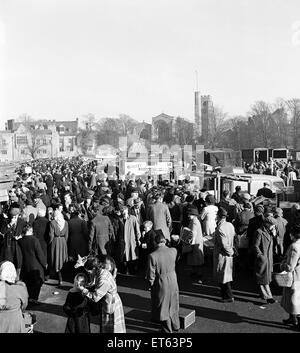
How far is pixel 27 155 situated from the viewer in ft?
351

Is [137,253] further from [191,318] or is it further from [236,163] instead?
[236,163]

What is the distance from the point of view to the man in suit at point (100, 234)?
9.18m

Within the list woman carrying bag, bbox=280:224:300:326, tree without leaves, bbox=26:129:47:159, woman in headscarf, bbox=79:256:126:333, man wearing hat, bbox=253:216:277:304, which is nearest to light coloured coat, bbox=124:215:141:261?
man wearing hat, bbox=253:216:277:304

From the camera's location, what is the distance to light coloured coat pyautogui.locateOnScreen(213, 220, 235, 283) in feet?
25.1

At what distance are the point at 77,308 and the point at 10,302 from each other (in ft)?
2.58

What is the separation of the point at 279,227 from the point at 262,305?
5.47 feet

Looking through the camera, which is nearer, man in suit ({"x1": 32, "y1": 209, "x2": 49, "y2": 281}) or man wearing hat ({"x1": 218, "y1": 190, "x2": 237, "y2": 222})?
man in suit ({"x1": 32, "y1": 209, "x2": 49, "y2": 281})

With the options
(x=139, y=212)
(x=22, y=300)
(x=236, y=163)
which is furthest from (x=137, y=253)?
→ (x=236, y=163)

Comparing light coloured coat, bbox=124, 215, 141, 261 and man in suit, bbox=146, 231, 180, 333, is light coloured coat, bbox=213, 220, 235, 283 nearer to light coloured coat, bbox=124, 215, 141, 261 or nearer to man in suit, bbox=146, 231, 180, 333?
man in suit, bbox=146, 231, 180, 333

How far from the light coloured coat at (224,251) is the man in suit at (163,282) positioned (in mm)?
1420

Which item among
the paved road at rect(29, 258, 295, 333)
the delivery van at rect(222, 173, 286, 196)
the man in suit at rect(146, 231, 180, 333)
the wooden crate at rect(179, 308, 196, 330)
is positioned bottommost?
the paved road at rect(29, 258, 295, 333)

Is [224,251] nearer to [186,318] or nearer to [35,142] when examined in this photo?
[186,318]

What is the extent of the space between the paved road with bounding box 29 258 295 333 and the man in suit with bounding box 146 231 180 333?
1.61ft
